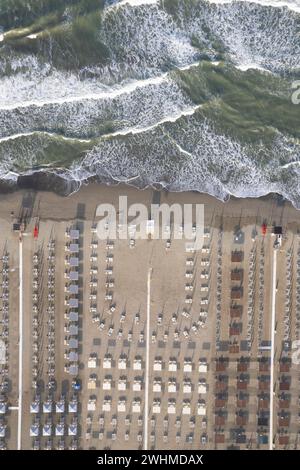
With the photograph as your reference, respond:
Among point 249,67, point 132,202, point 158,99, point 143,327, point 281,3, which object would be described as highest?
point 281,3

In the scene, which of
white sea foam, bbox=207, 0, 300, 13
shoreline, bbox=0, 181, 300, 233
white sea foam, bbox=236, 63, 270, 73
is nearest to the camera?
white sea foam, bbox=207, 0, 300, 13

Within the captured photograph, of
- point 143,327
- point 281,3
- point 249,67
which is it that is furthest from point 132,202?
point 281,3

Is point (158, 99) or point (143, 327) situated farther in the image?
point (143, 327)

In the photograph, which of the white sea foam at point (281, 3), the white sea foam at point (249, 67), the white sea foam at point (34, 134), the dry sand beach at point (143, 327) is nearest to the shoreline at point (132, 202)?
the dry sand beach at point (143, 327)

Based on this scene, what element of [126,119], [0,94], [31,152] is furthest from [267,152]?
[0,94]

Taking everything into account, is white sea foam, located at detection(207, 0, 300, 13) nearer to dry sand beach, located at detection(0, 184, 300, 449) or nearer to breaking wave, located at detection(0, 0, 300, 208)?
breaking wave, located at detection(0, 0, 300, 208)

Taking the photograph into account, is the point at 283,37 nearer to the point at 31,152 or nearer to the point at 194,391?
the point at 31,152

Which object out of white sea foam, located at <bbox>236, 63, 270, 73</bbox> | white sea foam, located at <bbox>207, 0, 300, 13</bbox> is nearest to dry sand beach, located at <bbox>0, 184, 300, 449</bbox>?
white sea foam, located at <bbox>236, 63, 270, 73</bbox>

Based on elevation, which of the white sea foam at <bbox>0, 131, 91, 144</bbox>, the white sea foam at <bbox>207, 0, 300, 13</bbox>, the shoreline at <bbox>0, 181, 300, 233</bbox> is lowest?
the shoreline at <bbox>0, 181, 300, 233</bbox>

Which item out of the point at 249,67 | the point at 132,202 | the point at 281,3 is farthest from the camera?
the point at 132,202

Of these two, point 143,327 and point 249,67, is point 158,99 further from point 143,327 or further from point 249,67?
point 143,327

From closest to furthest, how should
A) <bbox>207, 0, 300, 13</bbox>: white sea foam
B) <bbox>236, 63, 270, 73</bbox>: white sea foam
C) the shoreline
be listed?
<bbox>207, 0, 300, 13</bbox>: white sea foam
<bbox>236, 63, 270, 73</bbox>: white sea foam
the shoreline
